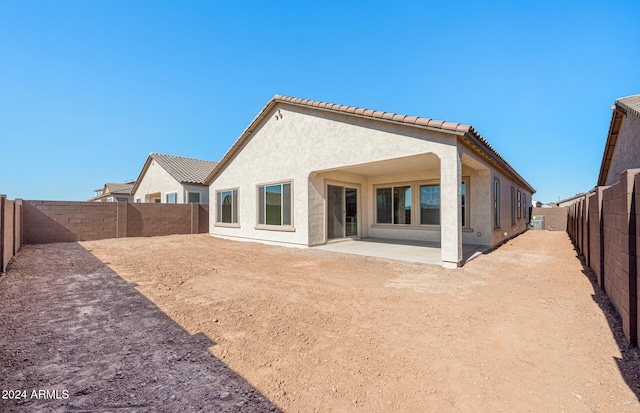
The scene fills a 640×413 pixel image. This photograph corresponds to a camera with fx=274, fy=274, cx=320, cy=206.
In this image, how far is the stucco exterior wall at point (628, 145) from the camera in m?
9.20

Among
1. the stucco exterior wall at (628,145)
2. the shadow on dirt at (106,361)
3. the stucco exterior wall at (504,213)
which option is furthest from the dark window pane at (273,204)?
the stucco exterior wall at (628,145)

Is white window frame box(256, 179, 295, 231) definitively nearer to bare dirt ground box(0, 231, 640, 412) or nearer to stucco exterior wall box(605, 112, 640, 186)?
bare dirt ground box(0, 231, 640, 412)

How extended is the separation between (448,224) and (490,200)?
4.14m

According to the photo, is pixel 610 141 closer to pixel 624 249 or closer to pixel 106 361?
pixel 624 249

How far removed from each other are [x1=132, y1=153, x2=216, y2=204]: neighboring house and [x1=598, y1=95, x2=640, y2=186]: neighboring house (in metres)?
21.1

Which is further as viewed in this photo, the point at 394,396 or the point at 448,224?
the point at 448,224

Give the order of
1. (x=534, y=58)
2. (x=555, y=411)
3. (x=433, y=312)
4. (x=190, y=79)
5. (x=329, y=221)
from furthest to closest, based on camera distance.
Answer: (x=190, y=79)
(x=329, y=221)
(x=534, y=58)
(x=433, y=312)
(x=555, y=411)

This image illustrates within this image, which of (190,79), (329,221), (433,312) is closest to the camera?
(433,312)

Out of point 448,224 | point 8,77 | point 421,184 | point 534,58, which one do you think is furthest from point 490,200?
point 8,77

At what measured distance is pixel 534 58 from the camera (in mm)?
9594

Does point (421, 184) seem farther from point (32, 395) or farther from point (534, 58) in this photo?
point (32, 395)

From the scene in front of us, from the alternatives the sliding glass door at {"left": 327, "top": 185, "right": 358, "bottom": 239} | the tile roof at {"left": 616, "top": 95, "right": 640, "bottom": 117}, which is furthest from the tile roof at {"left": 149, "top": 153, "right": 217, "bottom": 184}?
the tile roof at {"left": 616, "top": 95, "right": 640, "bottom": 117}

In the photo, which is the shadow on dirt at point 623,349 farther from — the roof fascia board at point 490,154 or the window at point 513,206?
the window at point 513,206

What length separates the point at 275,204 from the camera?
38.1ft
